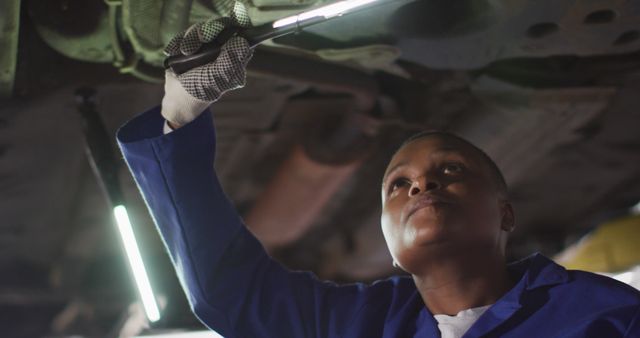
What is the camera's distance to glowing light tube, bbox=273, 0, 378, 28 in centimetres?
120

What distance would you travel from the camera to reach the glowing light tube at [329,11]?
1.20 meters

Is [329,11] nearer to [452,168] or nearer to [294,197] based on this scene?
[452,168]

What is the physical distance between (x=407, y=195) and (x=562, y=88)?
0.55 meters

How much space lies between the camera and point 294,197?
223 centimetres

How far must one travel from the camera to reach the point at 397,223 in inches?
56.5

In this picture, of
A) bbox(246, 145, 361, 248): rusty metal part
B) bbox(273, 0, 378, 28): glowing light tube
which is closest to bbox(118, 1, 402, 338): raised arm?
bbox(273, 0, 378, 28): glowing light tube

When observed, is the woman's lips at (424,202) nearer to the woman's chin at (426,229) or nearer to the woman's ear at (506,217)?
the woman's chin at (426,229)

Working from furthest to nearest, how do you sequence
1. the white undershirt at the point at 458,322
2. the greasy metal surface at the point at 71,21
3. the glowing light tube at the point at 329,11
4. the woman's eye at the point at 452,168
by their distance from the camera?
1. the greasy metal surface at the point at 71,21
2. the woman's eye at the point at 452,168
3. the white undershirt at the point at 458,322
4. the glowing light tube at the point at 329,11

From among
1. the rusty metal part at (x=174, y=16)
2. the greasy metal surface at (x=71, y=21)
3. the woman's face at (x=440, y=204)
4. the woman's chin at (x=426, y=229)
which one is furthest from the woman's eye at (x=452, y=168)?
the greasy metal surface at (x=71, y=21)

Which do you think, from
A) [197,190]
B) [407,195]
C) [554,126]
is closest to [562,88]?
[554,126]

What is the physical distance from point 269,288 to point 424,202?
0.31m

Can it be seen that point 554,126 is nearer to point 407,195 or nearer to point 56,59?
point 407,195

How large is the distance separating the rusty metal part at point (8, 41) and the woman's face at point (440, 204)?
67cm

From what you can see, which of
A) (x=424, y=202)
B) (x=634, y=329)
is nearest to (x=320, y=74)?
(x=424, y=202)
